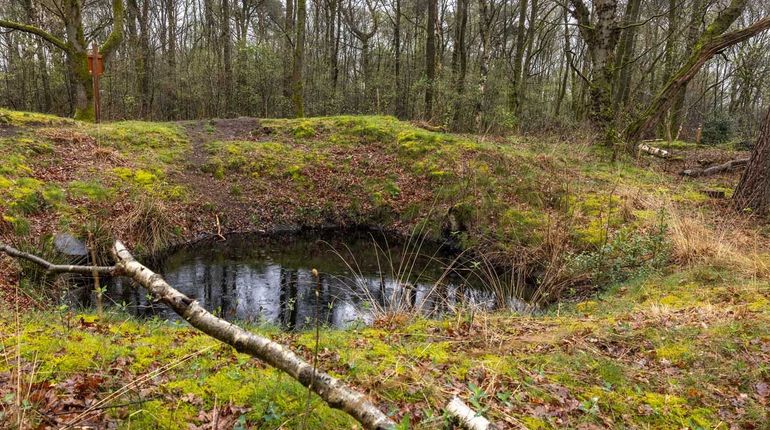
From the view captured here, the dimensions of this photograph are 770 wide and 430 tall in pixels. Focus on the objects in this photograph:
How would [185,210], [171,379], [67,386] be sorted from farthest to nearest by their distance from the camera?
[185,210] → [171,379] → [67,386]

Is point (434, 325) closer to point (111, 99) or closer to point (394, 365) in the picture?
point (394, 365)

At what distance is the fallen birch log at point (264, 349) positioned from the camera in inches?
72.4

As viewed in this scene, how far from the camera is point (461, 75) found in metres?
16.6

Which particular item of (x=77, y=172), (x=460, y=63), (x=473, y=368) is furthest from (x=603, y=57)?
(x=77, y=172)

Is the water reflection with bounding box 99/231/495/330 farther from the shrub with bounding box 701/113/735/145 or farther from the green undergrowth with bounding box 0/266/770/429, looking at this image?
the shrub with bounding box 701/113/735/145

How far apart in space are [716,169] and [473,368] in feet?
36.7

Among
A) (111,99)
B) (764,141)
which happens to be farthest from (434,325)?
(111,99)

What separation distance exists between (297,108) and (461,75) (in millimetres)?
6226

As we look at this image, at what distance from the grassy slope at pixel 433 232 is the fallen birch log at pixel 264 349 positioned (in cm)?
41

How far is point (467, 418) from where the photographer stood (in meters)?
1.87

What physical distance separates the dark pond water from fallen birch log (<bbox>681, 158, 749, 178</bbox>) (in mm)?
6583

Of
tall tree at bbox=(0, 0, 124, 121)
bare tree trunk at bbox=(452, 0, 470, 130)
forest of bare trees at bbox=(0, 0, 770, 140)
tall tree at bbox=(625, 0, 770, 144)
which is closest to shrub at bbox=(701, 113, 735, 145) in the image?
forest of bare trees at bbox=(0, 0, 770, 140)

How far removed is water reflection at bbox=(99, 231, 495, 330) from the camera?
19.7 feet

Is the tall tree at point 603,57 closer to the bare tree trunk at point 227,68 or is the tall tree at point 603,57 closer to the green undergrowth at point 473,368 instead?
the green undergrowth at point 473,368
